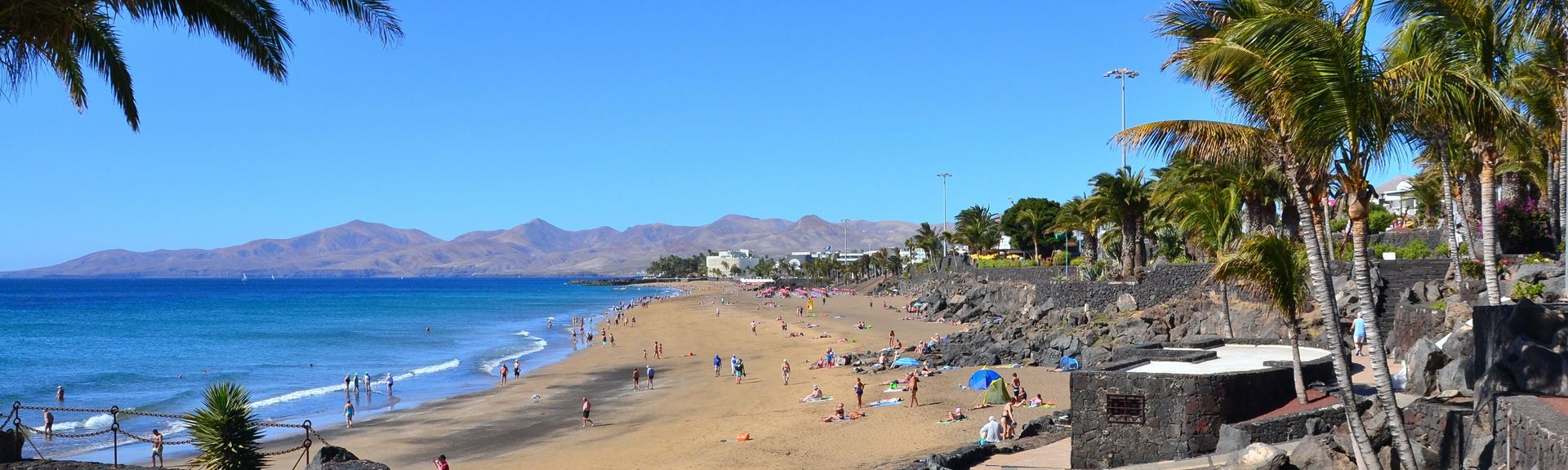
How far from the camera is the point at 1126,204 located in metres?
35.3

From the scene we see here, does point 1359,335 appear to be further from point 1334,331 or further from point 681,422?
point 681,422

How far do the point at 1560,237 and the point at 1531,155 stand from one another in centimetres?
254

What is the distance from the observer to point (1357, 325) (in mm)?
19016

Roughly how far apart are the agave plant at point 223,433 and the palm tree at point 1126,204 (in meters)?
30.6

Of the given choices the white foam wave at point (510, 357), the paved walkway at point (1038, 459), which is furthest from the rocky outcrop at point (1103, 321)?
the white foam wave at point (510, 357)

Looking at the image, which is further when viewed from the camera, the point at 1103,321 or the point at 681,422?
the point at 1103,321

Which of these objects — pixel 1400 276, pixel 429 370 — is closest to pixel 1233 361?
pixel 1400 276

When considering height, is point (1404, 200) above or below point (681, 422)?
above

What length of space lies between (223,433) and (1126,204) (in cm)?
3177

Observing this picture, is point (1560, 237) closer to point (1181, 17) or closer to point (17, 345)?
point (1181, 17)

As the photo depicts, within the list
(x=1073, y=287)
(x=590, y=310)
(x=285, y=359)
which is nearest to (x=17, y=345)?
(x=285, y=359)

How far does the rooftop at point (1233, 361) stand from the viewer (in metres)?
13.6

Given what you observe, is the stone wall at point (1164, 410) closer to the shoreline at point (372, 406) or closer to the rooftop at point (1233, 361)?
the rooftop at point (1233, 361)

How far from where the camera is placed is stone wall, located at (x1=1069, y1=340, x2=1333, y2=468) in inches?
489
